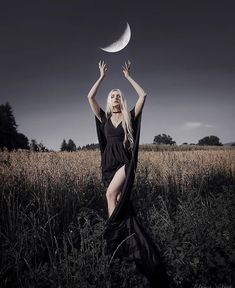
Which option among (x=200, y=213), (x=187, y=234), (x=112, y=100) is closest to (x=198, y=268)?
(x=187, y=234)

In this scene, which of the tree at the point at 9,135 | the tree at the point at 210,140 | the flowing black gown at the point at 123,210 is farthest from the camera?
the tree at the point at 210,140

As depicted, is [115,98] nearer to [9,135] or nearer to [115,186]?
[115,186]

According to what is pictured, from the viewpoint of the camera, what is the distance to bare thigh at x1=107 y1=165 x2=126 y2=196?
3.96 m

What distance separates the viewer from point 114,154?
157 inches

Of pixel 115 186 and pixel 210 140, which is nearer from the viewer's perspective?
pixel 115 186

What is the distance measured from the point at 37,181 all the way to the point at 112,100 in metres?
1.89

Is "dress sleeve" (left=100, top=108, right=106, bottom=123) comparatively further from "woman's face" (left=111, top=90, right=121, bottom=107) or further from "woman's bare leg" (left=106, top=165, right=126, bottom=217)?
"woman's bare leg" (left=106, top=165, right=126, bottom=217)

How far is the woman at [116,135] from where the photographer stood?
13.0 ft

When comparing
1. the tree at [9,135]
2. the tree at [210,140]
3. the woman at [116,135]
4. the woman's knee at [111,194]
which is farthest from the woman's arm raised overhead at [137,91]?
the tree at [210,140]

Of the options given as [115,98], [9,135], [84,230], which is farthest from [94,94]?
[9,135]

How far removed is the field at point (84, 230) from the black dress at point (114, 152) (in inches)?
22.3

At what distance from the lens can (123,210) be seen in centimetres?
398

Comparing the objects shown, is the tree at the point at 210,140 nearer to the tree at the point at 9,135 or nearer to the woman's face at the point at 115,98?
the tree at the point at 9,135

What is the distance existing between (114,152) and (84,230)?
1.17m
